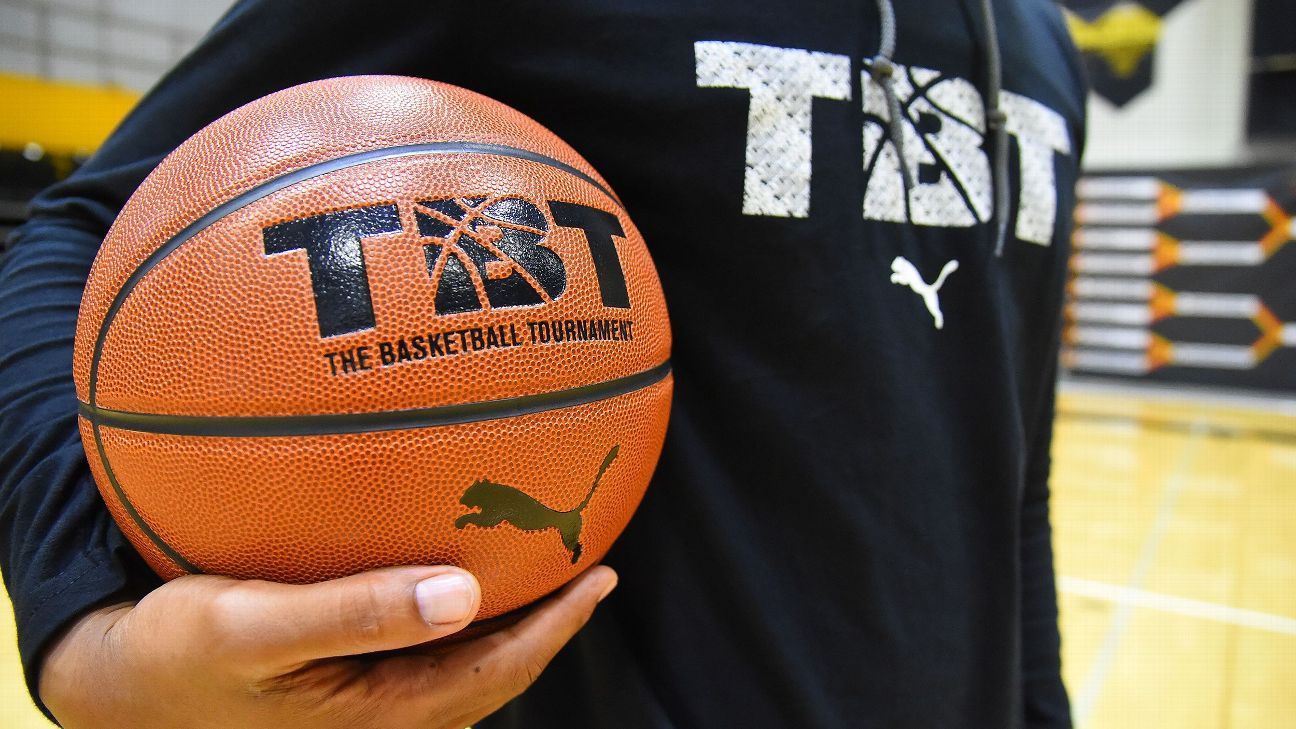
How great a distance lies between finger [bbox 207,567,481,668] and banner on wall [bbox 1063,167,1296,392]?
5.25 metres

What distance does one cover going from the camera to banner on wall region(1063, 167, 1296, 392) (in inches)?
193

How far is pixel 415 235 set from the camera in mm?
429

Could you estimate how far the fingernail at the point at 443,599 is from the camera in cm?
38

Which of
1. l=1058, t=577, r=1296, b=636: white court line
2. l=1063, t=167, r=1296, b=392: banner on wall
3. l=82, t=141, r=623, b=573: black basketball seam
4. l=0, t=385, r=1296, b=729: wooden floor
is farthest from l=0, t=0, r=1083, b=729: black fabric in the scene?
l=1063, t=167, r=1296, b=392: banner on wall

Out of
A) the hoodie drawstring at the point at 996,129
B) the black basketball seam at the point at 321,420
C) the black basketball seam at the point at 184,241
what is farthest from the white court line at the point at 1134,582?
the black basketball seam at the point at 184,241

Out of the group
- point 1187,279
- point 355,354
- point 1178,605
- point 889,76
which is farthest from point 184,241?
point 1187,279

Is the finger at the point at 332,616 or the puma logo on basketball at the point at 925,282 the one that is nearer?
the finger at the point at 332,616

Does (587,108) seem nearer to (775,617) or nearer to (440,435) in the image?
(440,435)

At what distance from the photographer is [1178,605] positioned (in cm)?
235

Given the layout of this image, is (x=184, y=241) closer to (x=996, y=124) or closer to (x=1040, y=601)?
(x=996, y=124)

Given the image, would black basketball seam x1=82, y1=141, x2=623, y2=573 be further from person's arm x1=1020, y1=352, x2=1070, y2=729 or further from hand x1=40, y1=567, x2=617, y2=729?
person's arm x1=1020, y1=352, x2=1070, y2=729

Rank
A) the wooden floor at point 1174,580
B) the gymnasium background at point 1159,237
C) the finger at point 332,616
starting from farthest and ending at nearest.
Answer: the gymnasium background at point 1159,237 → the wooden floor at point 1174,580 → the finger at point 332,616

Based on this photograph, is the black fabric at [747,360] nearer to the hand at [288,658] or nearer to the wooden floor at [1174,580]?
the hand at [288,658]

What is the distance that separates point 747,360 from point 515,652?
26 cm
